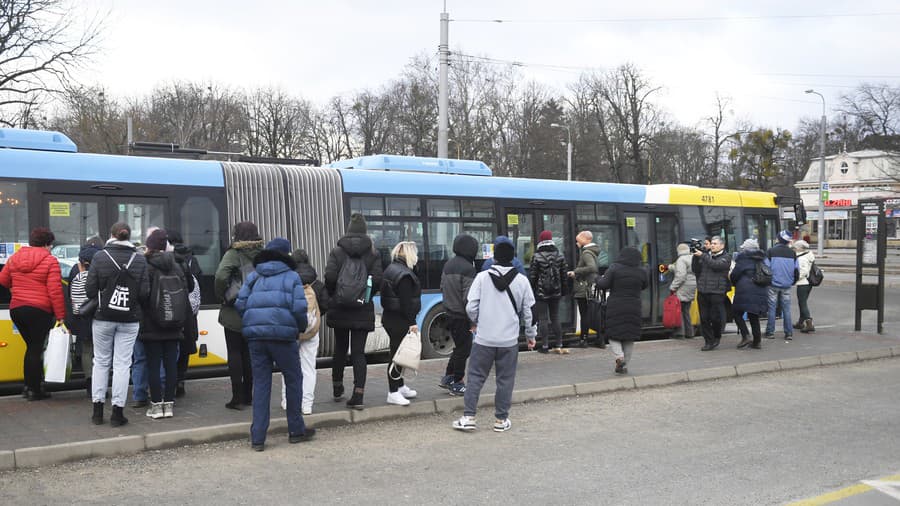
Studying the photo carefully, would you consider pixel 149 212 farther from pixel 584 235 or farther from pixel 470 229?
pixel 584 235

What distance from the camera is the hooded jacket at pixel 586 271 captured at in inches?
511

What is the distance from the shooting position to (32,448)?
252 inches

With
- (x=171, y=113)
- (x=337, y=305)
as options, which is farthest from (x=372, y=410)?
(x=171, y=113)

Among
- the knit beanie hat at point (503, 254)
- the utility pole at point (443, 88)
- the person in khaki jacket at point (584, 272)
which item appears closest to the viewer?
the knit beanie hat at point (503, 254)

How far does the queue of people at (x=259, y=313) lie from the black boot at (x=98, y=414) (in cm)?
1

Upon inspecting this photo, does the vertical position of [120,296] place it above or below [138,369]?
above

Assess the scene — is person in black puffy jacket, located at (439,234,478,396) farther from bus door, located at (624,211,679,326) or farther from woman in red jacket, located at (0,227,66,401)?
bus door, located at (624,211,679,326)

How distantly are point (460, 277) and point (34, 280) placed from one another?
4.44m

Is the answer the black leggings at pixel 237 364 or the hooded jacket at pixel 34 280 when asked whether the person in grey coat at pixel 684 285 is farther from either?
the hooded jacket at pixel 34 280

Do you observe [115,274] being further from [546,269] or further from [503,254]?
[546,269]

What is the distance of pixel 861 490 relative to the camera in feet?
19.1

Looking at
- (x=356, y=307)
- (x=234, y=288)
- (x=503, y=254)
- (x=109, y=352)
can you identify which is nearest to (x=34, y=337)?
(x=109, y=352)

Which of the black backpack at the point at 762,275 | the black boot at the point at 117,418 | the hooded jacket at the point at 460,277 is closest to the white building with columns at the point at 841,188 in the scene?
the black backpack at the point at 762,275

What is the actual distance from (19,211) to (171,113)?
43.5m
